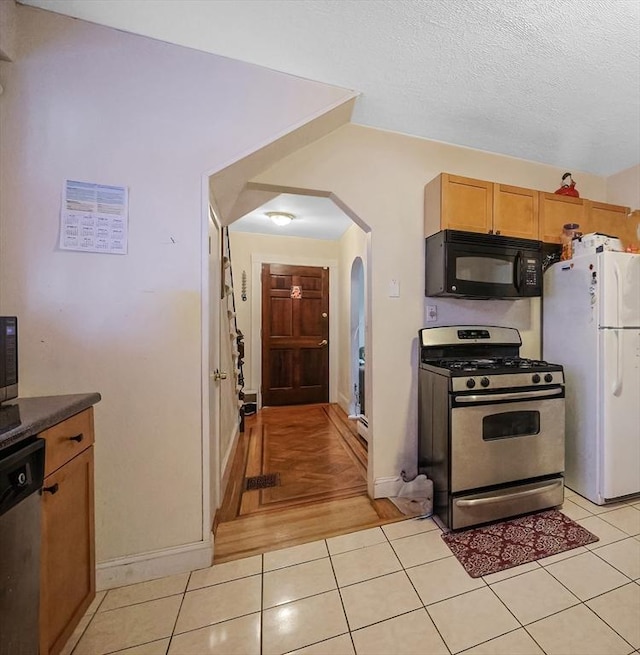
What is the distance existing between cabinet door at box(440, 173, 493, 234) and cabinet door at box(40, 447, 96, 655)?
2345 mm

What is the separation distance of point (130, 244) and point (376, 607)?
79.9 inches

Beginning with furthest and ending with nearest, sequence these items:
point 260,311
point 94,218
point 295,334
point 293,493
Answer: point 295,334
point 260,311
point 293,493
point 94,218

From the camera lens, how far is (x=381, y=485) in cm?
206

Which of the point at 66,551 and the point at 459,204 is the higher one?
the point at 459,204

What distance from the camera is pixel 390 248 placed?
82.7 inches

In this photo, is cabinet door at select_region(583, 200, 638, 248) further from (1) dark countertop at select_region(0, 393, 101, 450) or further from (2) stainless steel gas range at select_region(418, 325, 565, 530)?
(1) dark countertop at select_region(0, 393, 101, 450)

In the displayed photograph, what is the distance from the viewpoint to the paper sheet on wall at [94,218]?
1.31 meters

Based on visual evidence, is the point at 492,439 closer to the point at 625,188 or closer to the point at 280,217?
the point at 625,188

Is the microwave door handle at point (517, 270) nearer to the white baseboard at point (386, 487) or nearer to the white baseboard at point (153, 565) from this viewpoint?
the white baseboard at point (386, 487)

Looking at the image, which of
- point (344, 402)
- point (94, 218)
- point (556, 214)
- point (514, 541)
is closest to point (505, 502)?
point (514, 541)

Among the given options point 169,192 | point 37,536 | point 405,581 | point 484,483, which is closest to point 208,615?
point 37,536

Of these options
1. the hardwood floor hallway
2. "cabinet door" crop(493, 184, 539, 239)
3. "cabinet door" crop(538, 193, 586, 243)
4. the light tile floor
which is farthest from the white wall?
"cabinet door" crop(538, 193, 586, 243)

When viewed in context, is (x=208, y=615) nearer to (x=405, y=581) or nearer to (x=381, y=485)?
(x=405, y=581)

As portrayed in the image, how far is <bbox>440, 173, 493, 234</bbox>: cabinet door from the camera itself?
1947 mm
